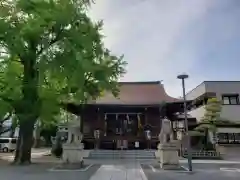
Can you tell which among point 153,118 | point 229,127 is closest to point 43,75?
point 153,118

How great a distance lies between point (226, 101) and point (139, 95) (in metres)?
9.54

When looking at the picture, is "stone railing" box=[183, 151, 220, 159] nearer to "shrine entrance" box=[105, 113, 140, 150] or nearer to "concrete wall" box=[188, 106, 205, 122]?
"shrine entrance" box=[105, 113, 140, 150]

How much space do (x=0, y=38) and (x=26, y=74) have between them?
2786mm

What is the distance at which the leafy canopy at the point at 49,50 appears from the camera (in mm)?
17172

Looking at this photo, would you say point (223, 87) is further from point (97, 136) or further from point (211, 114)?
point (97, 136)

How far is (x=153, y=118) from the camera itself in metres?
27.2

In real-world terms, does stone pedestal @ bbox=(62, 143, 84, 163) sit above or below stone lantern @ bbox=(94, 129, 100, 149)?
below

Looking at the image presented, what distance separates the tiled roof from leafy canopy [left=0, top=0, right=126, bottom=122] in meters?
7.04

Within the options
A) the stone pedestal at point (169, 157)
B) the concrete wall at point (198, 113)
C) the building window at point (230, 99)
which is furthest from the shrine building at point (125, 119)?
the stone pedestal at point (169, 157)

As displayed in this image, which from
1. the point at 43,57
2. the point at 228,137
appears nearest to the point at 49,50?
the point at 43,57

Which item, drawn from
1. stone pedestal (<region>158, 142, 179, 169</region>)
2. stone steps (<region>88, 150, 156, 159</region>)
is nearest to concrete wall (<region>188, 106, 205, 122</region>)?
stone steps (<region>88, 150, 156, 159</region>)

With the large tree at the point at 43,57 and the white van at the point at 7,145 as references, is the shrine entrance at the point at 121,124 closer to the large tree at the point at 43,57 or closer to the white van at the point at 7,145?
the large tree at the point at 43,57

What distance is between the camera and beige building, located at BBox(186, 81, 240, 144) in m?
28.7

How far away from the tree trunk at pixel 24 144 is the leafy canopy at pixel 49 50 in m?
1.41
